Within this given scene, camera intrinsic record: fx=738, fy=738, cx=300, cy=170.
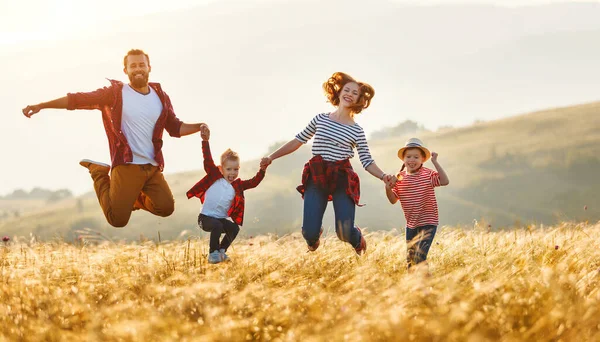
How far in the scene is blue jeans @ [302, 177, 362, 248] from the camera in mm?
7996

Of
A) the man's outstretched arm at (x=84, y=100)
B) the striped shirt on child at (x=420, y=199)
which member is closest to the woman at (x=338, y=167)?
the striped shirt on child at (x=420, y=199)

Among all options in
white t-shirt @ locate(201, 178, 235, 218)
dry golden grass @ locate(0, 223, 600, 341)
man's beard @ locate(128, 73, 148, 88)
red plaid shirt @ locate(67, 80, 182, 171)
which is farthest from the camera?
man's beard @ locate(128, 73, 148, 88)

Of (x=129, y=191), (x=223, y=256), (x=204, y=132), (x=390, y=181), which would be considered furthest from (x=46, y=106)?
(x=390, y=181)

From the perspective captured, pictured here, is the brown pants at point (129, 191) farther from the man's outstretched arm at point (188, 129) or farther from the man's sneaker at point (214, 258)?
the man's sneaker at point (214, 258)

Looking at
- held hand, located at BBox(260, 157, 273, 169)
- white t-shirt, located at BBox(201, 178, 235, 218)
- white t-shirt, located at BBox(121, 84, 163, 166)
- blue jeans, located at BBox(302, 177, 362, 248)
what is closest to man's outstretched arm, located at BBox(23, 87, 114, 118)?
white t-shirt, located at BBox(121, 84, 163, 166)

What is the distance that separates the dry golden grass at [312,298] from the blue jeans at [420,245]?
0.51 feet

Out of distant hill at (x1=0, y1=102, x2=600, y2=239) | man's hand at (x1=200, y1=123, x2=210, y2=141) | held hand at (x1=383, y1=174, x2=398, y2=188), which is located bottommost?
distant hill at (x1=0, y1=102, x2=600, y2=239)

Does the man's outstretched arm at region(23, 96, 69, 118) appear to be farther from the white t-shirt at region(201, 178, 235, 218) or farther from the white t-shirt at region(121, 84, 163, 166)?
the white t-shirt at region(201, 178, 235, 218)

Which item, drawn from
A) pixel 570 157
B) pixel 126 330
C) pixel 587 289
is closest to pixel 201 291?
pixel 126 330

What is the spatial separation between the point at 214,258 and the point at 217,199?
71 cm

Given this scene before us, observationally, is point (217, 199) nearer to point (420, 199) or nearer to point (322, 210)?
point (322, 210)

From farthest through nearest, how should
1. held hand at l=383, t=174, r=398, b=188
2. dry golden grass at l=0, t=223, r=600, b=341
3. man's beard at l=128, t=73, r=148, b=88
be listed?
1. man's beard at l=128, t=73, r=148, b=88
2. held hand at l=383, t=174, r=398, b=188
3. dry golden grass at l=0, t=223, r=600, b=341

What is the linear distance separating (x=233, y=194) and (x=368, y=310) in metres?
3.64

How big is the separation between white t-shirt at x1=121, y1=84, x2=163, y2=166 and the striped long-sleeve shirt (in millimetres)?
1804
